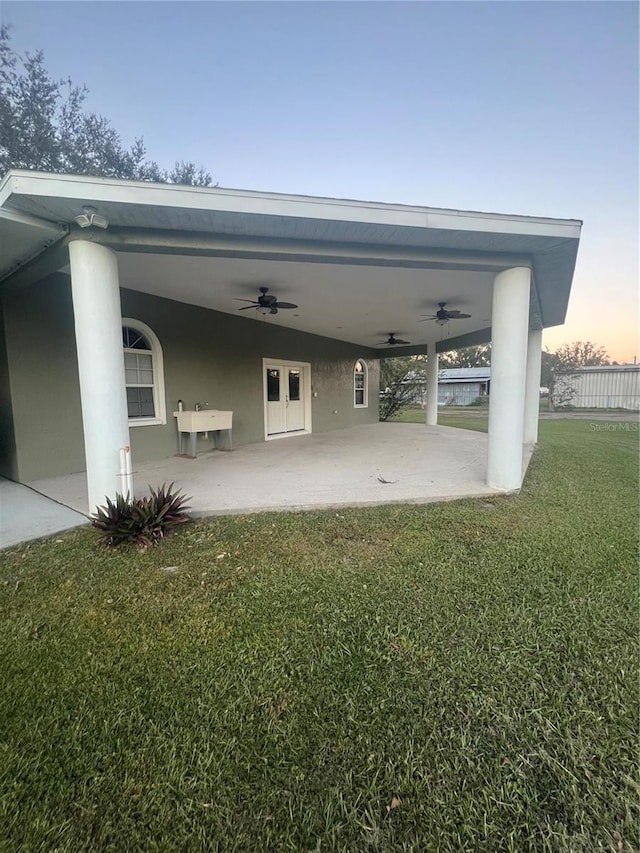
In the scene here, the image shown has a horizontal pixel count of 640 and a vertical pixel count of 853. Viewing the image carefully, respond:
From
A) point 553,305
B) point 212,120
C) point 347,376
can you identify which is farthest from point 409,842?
point 212,120

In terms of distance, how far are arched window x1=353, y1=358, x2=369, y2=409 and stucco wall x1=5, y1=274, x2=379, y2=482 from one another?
2.13 metres

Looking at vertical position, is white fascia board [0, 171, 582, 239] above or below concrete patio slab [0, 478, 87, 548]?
above

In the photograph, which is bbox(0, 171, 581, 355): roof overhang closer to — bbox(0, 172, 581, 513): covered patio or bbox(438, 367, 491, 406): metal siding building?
bbox(0, 172, 581, 513): covered patio

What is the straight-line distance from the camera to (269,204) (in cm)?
348

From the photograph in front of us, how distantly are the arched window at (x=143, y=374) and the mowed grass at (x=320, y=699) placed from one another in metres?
3.79

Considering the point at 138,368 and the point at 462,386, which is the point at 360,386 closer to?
the point at 138,368

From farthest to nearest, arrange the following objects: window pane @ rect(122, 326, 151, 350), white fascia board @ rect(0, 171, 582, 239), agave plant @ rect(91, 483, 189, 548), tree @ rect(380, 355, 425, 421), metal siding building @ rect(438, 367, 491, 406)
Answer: metal siding building @ rect(438, 367, 491, 406) < tree @ rect(380, 355, 425, 421) < window pane @ rect(122, 326, 151, 350) < agave plant @ rect(91, 483, 189, 548) < white fascia board @ rect(0, 171, 582, 239)

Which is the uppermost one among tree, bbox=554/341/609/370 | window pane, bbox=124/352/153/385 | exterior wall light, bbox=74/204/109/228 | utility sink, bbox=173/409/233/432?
tree, bbox=554/341/609/370

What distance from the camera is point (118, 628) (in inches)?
88.2

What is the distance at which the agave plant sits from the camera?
343 centimetres

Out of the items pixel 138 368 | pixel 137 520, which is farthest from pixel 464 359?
pixel 137 520

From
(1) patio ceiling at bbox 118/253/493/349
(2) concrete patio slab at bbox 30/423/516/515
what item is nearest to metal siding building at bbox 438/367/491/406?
(1) patio ceiling at bbox 118/253/493/349

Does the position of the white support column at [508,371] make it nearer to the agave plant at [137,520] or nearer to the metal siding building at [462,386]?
the agave plant at [137,520]

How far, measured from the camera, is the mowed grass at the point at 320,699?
124 cm
